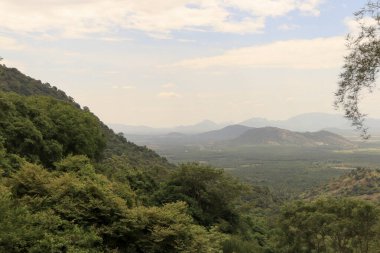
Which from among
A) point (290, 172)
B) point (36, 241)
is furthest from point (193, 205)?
point (290, 172)

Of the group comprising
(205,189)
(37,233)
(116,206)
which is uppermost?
(116,206)

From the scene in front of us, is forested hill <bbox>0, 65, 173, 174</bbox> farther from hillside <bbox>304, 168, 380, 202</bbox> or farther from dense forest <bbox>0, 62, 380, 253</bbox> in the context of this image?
hillside <bbox>304, 168, 380, 202</bbox>

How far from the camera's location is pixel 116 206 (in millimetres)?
15086

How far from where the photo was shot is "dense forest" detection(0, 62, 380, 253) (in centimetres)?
1274

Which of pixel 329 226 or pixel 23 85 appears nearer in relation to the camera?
pixel 329 226

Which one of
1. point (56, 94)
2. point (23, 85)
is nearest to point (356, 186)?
point (56, 94)

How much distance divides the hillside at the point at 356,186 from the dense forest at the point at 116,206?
40.1 m

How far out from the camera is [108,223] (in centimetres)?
1466

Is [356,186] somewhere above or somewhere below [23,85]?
below

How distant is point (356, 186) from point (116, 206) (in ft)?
271

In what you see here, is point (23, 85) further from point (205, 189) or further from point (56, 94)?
point (205, 189)

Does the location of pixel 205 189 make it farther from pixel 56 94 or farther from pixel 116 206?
pixel 56 94

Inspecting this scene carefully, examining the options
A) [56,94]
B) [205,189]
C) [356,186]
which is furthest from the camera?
[356,186]

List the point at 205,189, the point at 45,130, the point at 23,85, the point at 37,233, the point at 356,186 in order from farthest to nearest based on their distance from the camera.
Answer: the point at 356,186 < the point at 23,85 < the point at 205,189 < the point at 45,130 < the point at 37,233
